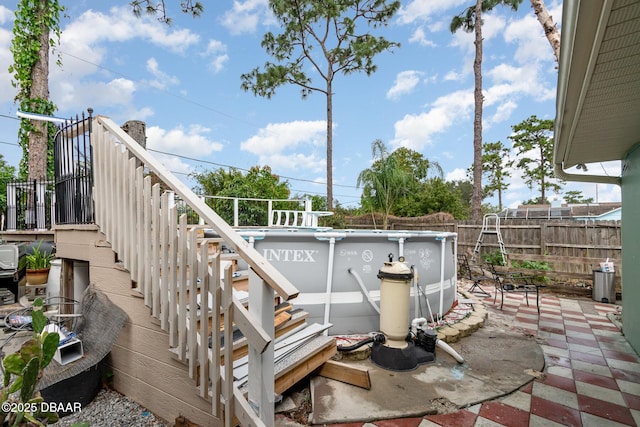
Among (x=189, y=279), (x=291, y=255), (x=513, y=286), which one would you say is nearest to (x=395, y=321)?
(x=291, y=255)

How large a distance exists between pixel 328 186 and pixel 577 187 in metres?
26.3

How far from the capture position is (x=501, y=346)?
341 centimetres

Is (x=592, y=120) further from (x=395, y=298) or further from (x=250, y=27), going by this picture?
(x=250, y=27)

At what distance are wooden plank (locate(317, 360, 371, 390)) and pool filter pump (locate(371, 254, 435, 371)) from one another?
419 mm

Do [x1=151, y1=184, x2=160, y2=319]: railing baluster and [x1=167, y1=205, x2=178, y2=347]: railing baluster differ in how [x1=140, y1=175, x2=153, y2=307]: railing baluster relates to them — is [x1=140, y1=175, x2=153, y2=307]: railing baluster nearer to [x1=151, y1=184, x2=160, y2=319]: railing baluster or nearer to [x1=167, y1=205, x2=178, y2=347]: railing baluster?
[x1=151, y1=184, x2=160, y2=319]: railing baluster

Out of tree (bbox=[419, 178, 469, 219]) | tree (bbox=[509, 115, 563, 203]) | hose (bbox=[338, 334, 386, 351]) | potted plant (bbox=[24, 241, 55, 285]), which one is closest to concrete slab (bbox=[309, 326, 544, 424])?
hose (bbox=[338, 334, 386, 351])

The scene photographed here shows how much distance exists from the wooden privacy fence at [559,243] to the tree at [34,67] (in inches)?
452

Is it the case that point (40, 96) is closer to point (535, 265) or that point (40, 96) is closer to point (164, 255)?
point (164, 255)

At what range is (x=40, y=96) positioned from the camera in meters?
7.25

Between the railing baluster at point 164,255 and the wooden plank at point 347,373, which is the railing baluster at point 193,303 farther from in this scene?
the wooden plank at point 347,373

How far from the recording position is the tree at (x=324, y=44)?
11.9 metres

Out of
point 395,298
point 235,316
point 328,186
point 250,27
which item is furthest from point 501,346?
point 250,27

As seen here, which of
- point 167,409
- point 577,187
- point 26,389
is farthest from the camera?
point 577,187

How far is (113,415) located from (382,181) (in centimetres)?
937
